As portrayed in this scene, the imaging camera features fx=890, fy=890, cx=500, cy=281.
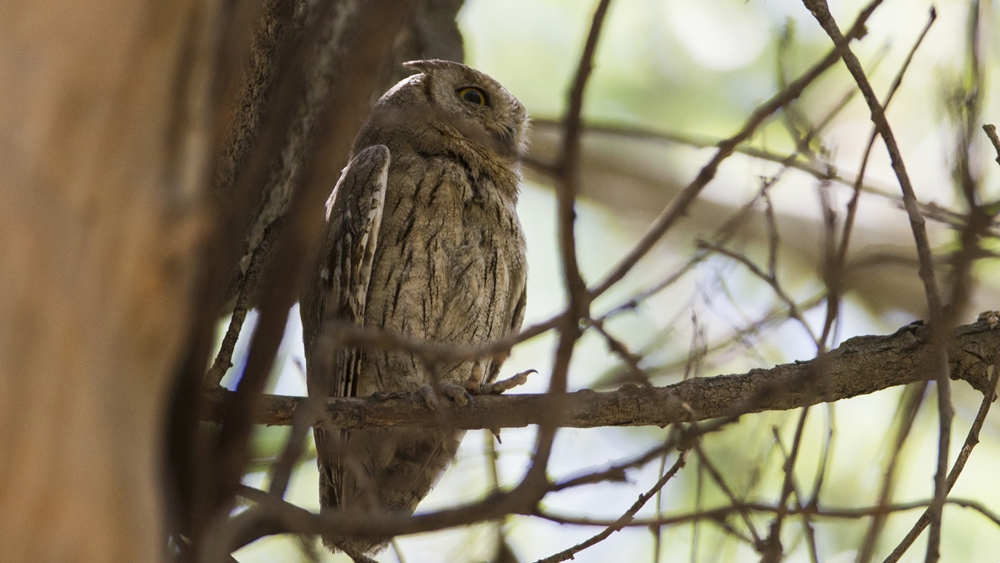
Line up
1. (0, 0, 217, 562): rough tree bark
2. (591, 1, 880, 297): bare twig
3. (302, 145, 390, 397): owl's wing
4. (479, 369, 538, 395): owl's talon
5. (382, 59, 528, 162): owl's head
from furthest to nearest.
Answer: (382, 59, 528, 162): owl's head, (302, 145, 390, 397): owl's wing, (479, 369, 538, 395): owl's talon, (591, 1, 880, 297): bare twig, (0, 0, 217, 562): rough tree bark

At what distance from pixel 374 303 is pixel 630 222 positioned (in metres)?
2.82

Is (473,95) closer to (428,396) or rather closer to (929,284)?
(428,396)

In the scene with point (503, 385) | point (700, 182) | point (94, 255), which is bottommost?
point (94, 255)

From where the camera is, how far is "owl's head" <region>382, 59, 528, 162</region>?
3904mm

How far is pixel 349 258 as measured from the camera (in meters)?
3.26

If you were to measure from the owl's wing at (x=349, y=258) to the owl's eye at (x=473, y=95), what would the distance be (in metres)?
0.69

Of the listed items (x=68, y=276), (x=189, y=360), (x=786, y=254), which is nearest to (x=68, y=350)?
(x=68, y=276)

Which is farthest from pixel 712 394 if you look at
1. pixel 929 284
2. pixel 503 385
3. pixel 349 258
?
pixel 349 258

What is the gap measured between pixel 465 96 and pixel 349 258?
1.14 meters

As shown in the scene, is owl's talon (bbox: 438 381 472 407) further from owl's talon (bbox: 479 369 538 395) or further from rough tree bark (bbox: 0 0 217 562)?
rough tree bark (bbox: 0 0 217 562)

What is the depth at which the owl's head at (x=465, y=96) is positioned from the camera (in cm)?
390

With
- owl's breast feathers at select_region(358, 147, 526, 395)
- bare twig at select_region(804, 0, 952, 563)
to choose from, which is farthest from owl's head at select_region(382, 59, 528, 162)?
bare twig at select_region(804, 0, 952, 563)

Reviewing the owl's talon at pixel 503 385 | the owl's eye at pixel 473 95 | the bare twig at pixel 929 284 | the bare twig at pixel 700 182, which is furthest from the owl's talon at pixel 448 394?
the owl's eye at pixel 473 95

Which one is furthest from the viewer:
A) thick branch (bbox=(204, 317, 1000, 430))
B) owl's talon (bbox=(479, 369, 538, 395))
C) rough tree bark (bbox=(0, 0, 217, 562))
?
owl's talon (bbox=(479, 369, 538, 395))
